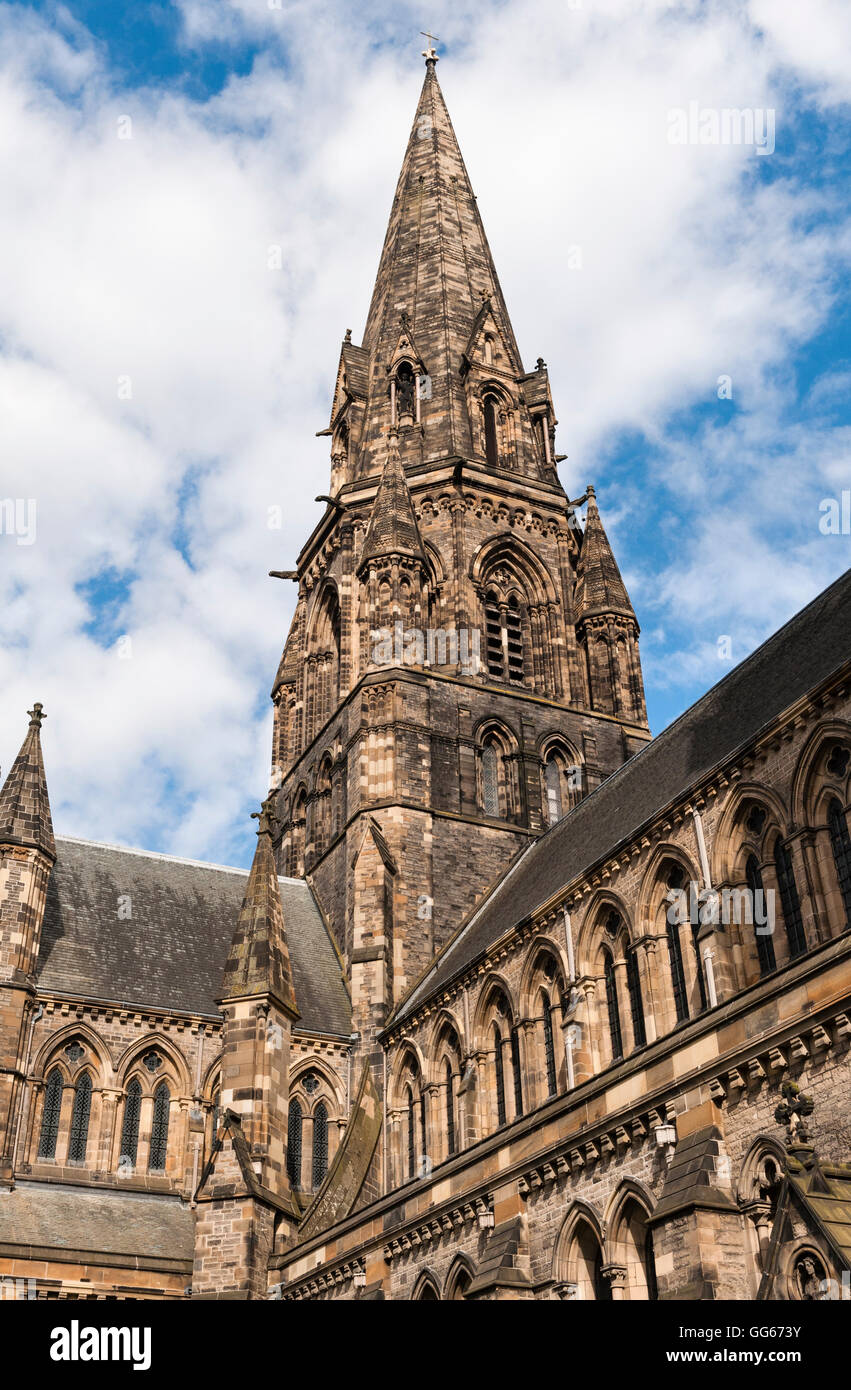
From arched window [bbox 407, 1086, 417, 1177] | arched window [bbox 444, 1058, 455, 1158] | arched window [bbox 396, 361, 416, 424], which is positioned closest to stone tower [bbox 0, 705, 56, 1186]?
arched window [bbox 407, 1086, 417, 1177]

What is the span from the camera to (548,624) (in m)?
39.8

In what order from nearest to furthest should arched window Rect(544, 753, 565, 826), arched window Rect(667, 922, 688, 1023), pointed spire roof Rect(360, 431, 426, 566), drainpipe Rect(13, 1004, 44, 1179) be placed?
arched window Rect(667, 922, 688, 1023)
drainpipe Rect(13, 1004, 44, 1179)
arched window Rect(544, 753, 565, 826)
pointed spire roof Rect(360, 431, 426, 566)

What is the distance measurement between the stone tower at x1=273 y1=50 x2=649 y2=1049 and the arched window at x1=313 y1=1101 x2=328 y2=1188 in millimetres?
1962

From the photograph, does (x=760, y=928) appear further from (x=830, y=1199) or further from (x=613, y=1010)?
(x=830, y=1199)

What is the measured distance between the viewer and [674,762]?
25203 millimetres

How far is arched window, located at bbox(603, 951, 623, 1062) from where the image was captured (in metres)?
23.1

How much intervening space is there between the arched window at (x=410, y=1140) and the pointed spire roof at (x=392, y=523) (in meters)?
14.4

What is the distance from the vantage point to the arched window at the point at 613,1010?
2308cm

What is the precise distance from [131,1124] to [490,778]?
12102mm

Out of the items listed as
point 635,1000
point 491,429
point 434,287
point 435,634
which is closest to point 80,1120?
point 635,1000

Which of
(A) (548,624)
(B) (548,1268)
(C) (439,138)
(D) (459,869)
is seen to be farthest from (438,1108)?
(C) (439,138)

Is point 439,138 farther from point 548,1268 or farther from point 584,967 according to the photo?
point 548,1268

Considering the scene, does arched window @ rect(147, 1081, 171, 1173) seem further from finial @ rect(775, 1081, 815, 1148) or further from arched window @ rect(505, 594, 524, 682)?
finial @ rect(775, 1081, 815, 1148)
